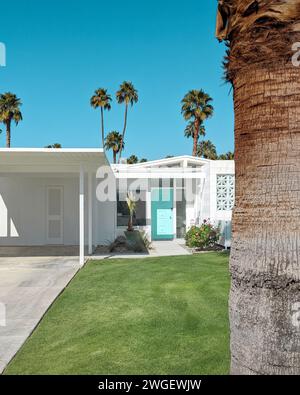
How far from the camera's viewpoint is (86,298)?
6.89 m

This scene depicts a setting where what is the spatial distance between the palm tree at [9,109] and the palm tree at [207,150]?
25.2 meters

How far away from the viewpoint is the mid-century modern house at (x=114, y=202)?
14766 millimetres

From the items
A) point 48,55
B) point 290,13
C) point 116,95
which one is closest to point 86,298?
point 290,13

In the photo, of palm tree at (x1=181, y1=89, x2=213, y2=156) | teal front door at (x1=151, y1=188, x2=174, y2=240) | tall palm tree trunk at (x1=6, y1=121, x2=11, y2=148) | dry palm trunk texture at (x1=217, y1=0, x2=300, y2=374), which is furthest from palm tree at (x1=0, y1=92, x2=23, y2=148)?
dry palm trunk texture at (x1=217, y1=0, x2=300, y2=374)

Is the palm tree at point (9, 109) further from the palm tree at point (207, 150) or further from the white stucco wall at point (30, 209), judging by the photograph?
the palm tree at point (207, 150)

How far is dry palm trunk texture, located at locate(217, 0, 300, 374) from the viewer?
171 centimetres

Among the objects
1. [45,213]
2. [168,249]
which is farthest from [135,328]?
[45,213]

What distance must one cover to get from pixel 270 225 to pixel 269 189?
18 cm

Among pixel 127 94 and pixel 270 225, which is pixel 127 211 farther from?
pixel 127 94

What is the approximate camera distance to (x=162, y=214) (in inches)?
656

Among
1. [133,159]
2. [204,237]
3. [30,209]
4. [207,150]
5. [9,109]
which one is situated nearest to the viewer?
[204,237]

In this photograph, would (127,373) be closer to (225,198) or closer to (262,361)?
(262,361)

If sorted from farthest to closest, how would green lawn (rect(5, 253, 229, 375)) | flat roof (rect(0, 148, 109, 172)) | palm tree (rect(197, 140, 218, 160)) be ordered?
palm tree (rect(197, 140, 218, 160)) → flat roof (rect(0, 148, 109, 172)) → green lawn (rect(5, 253, 229, 375))

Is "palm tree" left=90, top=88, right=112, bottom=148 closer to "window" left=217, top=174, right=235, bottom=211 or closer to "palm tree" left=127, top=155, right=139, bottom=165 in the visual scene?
"palm tree" left=127, top=155, right=139, bottom=165
